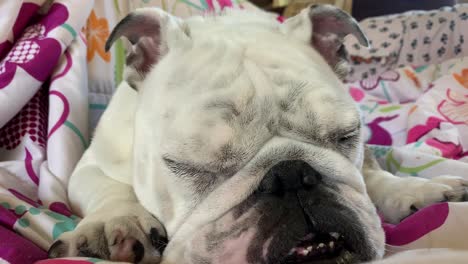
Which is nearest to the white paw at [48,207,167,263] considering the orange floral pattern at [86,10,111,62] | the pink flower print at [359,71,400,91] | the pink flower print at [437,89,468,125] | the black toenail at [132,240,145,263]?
the black toenail at [132,240,145,263]

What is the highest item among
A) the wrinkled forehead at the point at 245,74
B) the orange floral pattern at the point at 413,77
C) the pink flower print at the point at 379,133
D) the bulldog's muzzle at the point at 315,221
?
the wrinkled forehead at the point at 245,74

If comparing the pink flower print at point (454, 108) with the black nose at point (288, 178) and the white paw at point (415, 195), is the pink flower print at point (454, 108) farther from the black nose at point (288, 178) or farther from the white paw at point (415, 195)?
the black nose at point (288, 178)

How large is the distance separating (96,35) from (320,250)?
56.7 inches

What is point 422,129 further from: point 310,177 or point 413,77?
point 310,177

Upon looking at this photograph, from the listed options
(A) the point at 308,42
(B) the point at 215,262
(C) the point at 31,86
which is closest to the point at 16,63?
(C) the point at 31,86

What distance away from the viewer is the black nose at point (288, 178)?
918mm

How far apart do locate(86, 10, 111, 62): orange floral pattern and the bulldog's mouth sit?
4.34 feet

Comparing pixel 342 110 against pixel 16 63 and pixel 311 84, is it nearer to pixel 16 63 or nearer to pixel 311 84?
pixel 311 84

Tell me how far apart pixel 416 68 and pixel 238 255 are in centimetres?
255

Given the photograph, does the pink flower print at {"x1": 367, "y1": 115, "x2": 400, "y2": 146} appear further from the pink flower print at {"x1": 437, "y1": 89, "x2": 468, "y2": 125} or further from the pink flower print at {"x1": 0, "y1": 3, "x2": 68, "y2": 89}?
the pink flower print at {"x1": 0, "y1": 3, "x2": 68, "y2": 89}

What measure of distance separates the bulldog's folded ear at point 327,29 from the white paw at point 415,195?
373mm

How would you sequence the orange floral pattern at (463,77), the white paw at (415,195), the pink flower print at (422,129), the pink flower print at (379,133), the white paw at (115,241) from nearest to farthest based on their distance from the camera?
the white paw at (115,241)
the white paw at (415,195)
the pink flower print at (422,129)
the pink flower print at (379,133)
the orange floral pattern at (463,77)

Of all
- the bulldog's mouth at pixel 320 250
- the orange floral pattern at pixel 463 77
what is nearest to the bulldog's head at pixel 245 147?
the bulldog's mouth at pixel 320 250

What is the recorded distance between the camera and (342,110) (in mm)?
1062
